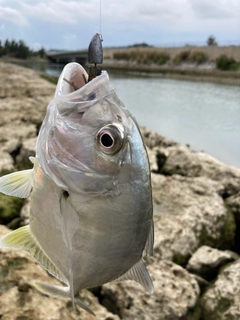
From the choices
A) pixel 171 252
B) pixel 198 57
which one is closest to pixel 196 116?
pixel 171 252

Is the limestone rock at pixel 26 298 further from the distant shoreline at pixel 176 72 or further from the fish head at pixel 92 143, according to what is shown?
the distant shoreline at pixel 176 72

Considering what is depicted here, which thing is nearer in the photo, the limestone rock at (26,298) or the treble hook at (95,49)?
the treble hook at (95,49)

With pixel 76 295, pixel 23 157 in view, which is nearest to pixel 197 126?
pixel 23 157

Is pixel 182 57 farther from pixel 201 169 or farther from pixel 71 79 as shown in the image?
pixel 71 79

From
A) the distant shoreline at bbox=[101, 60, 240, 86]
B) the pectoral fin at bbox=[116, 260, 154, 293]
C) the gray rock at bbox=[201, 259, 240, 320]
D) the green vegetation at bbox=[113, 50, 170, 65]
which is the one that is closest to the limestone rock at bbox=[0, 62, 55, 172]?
the gray rock at bbox=[201, 259, 240, 320]

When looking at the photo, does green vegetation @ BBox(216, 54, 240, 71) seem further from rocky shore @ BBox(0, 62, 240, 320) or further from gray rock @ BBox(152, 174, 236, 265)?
gray rock @ BBox(152, 174, 236, 265)

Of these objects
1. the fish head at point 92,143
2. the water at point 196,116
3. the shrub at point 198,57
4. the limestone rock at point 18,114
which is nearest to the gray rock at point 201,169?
the limestone rock at point 18,114

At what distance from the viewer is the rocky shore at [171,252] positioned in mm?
2812

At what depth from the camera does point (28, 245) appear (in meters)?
1.55

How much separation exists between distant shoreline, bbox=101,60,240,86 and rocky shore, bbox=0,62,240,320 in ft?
66.8

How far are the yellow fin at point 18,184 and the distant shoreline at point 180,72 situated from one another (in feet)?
80.7

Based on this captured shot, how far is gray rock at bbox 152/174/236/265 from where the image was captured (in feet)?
13.6

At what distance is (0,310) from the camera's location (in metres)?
2.54

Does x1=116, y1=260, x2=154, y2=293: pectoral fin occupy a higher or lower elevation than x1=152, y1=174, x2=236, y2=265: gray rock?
higher
